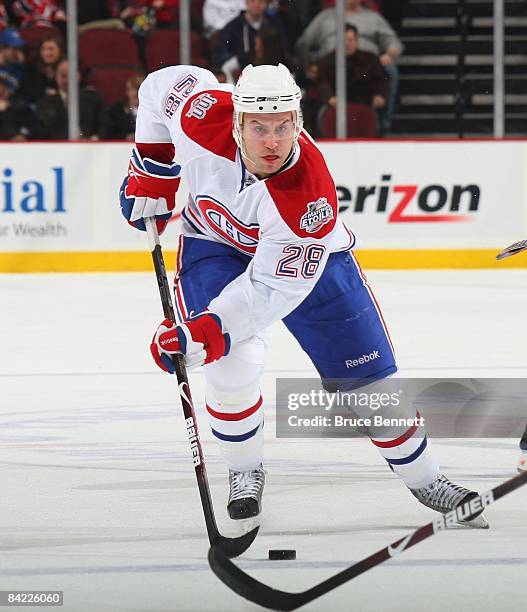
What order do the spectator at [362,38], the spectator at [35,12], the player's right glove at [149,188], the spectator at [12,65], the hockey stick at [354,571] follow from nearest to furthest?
the hockey stick at [354,571] → the player's right glove at [149,188] → the spectator at [362,38] → the spectator at [12,65] → the spectator at [35,12]

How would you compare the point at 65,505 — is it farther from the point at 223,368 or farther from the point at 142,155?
the point at 142,155

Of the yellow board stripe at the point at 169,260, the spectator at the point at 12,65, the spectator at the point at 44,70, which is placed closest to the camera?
the yellow board stripe at the point at 169,260

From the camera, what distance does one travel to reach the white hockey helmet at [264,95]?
112 inches

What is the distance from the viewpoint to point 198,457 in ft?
9.78


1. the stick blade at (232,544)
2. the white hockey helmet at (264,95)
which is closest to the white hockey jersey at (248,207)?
the white hockey helmet at (264,95)

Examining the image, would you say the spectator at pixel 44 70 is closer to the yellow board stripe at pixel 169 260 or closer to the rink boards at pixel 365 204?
the rink boards at pixel 365 204

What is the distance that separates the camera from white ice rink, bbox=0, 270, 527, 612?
8.49 ft

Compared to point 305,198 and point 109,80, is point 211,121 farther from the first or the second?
point 109,80

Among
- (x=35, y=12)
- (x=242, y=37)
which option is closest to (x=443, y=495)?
(x=242, y=37)

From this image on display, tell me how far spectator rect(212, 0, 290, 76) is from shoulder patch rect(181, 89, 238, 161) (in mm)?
5228

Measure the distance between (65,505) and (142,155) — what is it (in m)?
0.83

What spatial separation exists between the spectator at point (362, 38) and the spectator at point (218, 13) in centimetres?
43

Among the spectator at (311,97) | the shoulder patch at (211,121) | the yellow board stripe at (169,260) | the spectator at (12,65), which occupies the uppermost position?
the shoulder patch at (211,121)

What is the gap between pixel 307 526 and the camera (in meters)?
3.08
